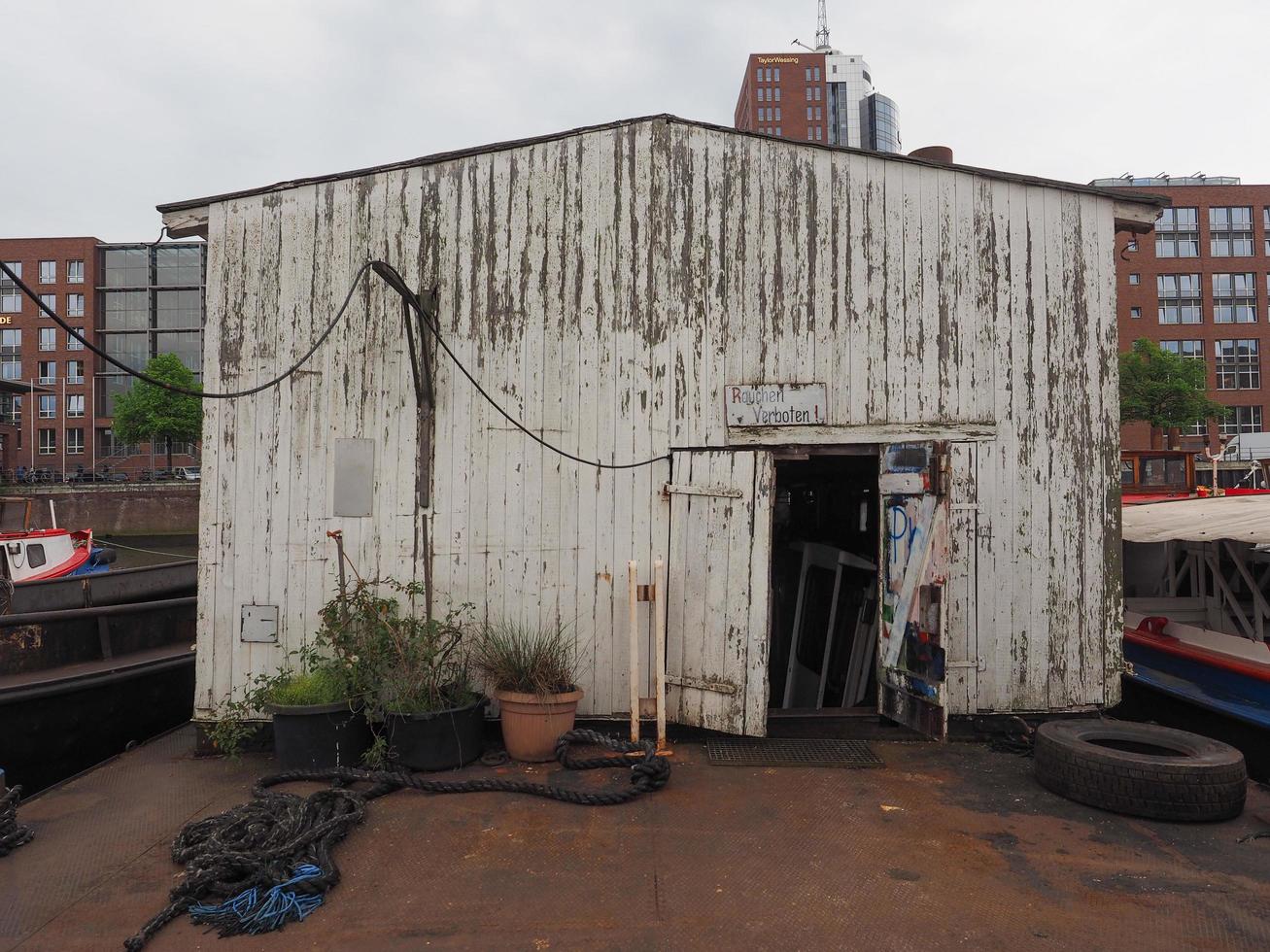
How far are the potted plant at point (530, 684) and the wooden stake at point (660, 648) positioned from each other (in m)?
0.59

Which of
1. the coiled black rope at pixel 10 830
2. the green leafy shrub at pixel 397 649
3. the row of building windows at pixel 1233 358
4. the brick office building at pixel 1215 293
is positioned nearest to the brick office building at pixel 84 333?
the green leafy shrub at pixel 397 649

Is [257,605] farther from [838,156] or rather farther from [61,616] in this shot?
[838,156]

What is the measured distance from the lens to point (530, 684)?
562 centimetres

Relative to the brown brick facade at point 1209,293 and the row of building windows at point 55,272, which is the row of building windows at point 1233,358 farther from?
the row of building windows at point 55,272

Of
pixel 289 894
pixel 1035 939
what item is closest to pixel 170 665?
pixel 289 894

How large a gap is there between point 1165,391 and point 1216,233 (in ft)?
85.3

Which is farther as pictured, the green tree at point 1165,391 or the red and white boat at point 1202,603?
the green tree at point 1165,391

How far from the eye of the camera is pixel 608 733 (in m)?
6.00

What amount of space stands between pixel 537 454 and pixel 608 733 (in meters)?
2.19

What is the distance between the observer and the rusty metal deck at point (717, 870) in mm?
3400

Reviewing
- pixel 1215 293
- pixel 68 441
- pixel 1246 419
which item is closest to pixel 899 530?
pixel 1246 419

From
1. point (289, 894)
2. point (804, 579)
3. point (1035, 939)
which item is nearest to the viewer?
point (1035, 939)

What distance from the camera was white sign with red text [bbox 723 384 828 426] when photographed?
6.05 m

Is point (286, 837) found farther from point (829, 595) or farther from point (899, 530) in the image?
point (829, 595)
